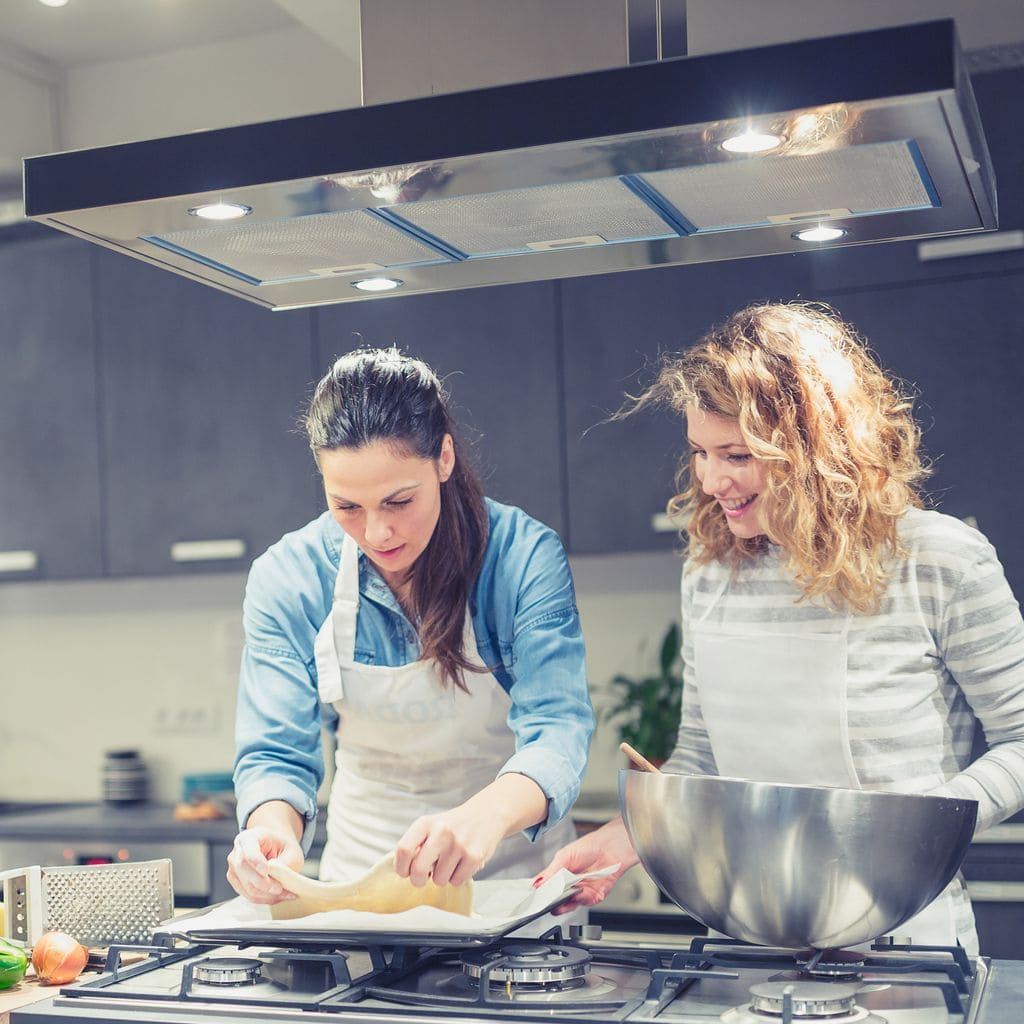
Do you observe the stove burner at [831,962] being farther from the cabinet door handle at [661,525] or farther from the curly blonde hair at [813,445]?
the cabinet door handle at [661,525]

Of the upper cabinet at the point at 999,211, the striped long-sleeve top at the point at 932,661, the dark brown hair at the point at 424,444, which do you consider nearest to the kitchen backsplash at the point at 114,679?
the upper cabinet at the point at 999,211

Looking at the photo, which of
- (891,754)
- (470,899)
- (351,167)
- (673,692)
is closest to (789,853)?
(470,899)

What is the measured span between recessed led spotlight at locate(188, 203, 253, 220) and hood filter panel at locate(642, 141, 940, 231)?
378mm

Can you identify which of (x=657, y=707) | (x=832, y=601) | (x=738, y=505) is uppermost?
(x=738, y=505)

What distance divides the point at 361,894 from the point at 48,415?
275cm

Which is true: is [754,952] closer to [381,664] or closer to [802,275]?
[381,664]

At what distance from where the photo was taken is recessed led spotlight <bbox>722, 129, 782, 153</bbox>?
115 centimetres

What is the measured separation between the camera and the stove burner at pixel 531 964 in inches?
49.3

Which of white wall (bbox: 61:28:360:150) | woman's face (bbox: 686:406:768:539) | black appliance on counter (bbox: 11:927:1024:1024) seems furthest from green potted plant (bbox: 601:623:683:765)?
black appliance on counter (bbox: 11:927:1024:1024)

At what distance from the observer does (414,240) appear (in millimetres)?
1486

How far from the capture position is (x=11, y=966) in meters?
1.41

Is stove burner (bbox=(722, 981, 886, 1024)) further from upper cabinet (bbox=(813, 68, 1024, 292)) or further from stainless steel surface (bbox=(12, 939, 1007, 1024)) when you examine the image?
upper cabinet (bbox=(813, 68, 1024, 292))

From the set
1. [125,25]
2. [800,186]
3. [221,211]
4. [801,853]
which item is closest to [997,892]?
[801,853]

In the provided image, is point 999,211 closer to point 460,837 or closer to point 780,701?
point 780,701
